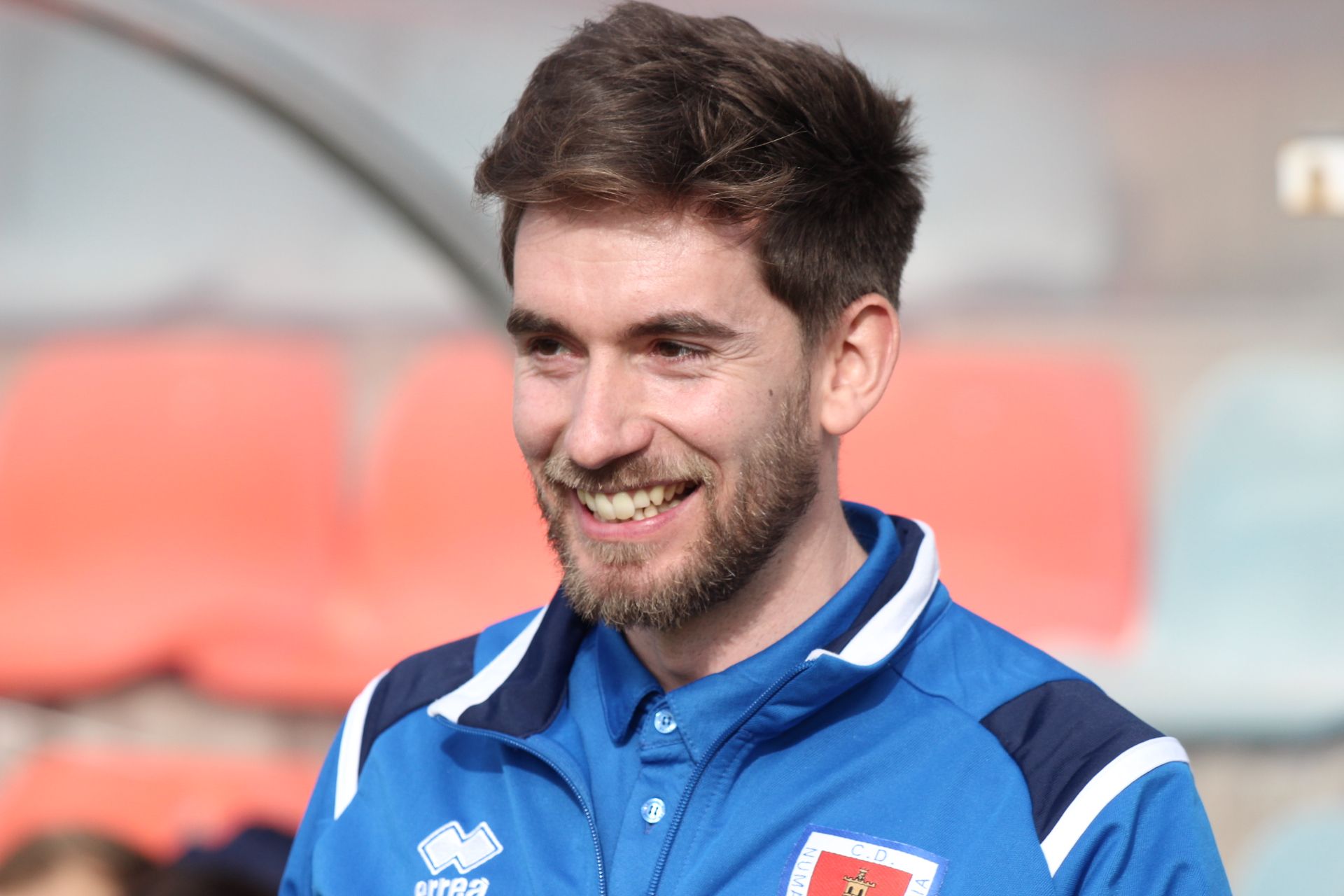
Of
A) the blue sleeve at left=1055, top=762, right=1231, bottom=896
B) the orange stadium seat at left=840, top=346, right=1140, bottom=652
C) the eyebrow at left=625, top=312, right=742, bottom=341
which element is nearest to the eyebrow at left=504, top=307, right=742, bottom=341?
the eyebrow at left=625, top=312, right=742, bottom=341

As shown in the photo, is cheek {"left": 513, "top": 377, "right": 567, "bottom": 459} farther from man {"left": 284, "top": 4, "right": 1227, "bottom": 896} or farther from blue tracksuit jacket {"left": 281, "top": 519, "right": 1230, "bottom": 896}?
blue tracksuit jacket {"left": 281, "top": 519, "right": 1230, "bottom": 896}

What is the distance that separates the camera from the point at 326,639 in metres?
3.94

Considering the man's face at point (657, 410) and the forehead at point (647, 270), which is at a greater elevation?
the forehead at point (647, 270)

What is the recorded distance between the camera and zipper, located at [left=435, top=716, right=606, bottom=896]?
1.42m

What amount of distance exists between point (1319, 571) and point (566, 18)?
2448 millimetres

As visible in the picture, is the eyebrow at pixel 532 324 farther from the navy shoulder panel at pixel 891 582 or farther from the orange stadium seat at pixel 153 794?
the orange stadium seat at pixel 153 794

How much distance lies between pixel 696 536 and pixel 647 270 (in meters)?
0.30

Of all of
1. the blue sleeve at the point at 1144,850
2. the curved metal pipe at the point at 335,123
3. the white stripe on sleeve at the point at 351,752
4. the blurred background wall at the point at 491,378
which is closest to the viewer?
the blue sleeve at the point at 1144,850

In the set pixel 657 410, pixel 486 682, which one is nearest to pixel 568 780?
pixel 486 682

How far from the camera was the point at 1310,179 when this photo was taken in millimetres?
3410

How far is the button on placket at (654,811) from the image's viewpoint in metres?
1.43

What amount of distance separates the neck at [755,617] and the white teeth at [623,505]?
16 centimetres

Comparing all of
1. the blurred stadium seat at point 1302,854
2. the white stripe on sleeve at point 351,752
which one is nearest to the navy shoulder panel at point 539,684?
the white stripe on sleeve at point 351,752

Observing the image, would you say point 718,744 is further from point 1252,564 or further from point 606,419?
point 1252,564
